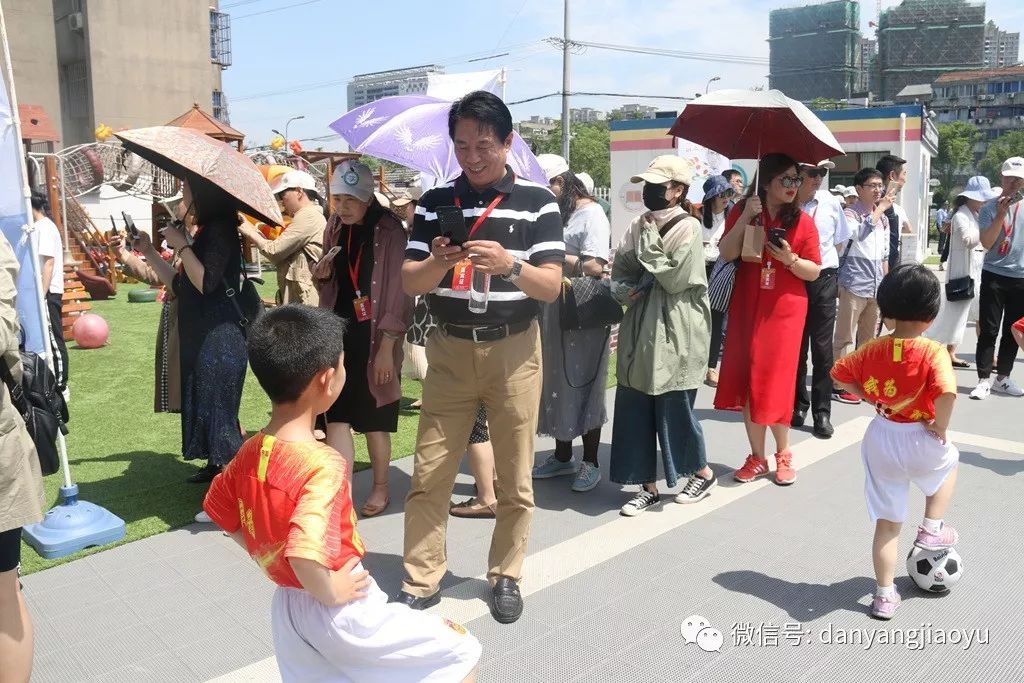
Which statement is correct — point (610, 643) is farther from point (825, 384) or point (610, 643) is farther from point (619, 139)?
point (619, 139)

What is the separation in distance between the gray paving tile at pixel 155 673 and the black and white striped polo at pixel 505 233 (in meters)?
1.59

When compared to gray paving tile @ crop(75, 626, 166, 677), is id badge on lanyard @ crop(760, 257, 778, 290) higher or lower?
higher

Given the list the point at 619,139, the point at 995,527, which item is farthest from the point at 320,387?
the point at 619,139

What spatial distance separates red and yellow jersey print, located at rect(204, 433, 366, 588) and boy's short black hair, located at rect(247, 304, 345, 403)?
0.13 meters

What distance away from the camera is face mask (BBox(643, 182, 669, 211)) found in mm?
4305

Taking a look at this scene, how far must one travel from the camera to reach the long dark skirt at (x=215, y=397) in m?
4.45

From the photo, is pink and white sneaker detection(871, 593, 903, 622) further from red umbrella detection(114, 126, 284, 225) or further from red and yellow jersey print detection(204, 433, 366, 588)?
red umbrella detection(114, 126, 284, 225)

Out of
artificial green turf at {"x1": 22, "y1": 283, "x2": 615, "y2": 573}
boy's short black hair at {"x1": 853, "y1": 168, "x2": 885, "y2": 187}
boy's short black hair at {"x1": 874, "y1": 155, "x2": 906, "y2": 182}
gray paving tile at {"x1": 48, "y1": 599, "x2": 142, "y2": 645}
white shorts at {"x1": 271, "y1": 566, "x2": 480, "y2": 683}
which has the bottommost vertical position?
gray paving tile at {"x1": 48, "y1": 599, "x2": 142, "y2": 645}

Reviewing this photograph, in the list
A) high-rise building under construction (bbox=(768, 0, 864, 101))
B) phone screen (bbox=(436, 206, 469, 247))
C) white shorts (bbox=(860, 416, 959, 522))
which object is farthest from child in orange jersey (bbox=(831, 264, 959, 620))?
high-rise building under construction (bbox=(768, 0, 864, 101))

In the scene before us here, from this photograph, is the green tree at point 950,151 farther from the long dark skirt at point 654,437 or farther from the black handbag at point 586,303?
the long dark skirt at point 654,437

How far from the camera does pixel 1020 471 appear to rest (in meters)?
5.08

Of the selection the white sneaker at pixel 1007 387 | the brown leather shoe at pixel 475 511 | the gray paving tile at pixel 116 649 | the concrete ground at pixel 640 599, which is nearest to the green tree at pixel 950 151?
the white sneaker at pixel 1007 387

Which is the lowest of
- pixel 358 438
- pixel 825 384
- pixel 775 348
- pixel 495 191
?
pixel 358 438

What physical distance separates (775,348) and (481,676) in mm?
2733
